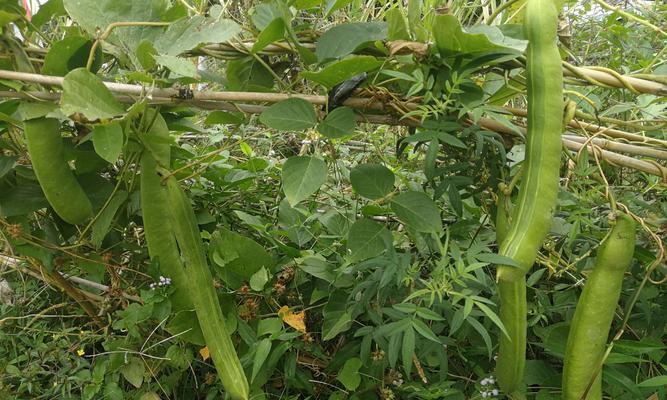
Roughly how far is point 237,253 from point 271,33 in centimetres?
50

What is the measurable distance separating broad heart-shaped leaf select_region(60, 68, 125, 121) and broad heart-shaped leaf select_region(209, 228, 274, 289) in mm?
409

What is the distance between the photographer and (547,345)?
113 cm

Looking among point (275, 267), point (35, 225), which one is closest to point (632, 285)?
point (275, 267)

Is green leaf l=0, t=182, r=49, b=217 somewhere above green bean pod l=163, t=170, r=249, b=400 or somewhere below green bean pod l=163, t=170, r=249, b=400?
above

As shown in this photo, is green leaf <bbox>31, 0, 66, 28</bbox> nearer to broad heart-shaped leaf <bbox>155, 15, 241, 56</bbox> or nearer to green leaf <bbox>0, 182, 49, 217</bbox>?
broad heart-shaped leaf <bbox>155, 15, 241, 56</bbox>

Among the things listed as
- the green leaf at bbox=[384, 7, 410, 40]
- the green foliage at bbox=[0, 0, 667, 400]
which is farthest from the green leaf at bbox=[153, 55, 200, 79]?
the green leaf at bbox=[384, 7, 410, 40]

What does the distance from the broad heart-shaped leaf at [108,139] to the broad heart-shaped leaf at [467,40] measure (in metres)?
0.50

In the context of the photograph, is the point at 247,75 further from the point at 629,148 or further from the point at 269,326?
the point at 629,148

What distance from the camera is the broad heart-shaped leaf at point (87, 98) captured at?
79cm

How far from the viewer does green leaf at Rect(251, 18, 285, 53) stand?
90 centimetres

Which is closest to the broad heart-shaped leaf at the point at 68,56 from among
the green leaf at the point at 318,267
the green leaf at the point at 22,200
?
the green leaf at the point at 22,200

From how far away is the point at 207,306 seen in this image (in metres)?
1.08

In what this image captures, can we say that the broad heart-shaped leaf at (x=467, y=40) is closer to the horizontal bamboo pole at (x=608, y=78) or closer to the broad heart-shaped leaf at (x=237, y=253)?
the horizontal bamboo pole at (x=608, y=78)

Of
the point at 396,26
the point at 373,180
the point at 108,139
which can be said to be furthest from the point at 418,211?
the point at 108,139
